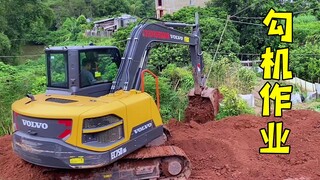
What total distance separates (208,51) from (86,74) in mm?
12573

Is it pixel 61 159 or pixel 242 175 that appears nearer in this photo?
pixel 61 159

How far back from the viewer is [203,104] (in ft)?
27.5

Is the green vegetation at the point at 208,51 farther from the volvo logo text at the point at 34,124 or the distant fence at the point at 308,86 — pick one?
the volvo logo text at the point at 34,124

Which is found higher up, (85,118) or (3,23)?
(3,23)

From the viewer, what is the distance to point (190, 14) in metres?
22.1

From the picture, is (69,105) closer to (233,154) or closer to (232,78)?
(233,154)

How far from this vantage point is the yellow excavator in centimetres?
505

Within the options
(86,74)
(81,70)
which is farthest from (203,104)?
(81,70)

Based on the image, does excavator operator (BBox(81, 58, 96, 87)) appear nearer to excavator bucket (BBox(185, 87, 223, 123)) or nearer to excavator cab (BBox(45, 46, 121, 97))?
excavator cab (BBox(45, 46, 121, 97))

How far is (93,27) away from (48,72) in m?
39.8

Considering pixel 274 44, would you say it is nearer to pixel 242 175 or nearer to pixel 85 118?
pixel 242 175

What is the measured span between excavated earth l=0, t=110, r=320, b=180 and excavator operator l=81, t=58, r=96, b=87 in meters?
1.46

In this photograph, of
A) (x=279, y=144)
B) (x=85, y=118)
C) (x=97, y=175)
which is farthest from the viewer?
(x=279, y=144)

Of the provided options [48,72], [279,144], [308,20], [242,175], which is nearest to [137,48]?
[48,72]
